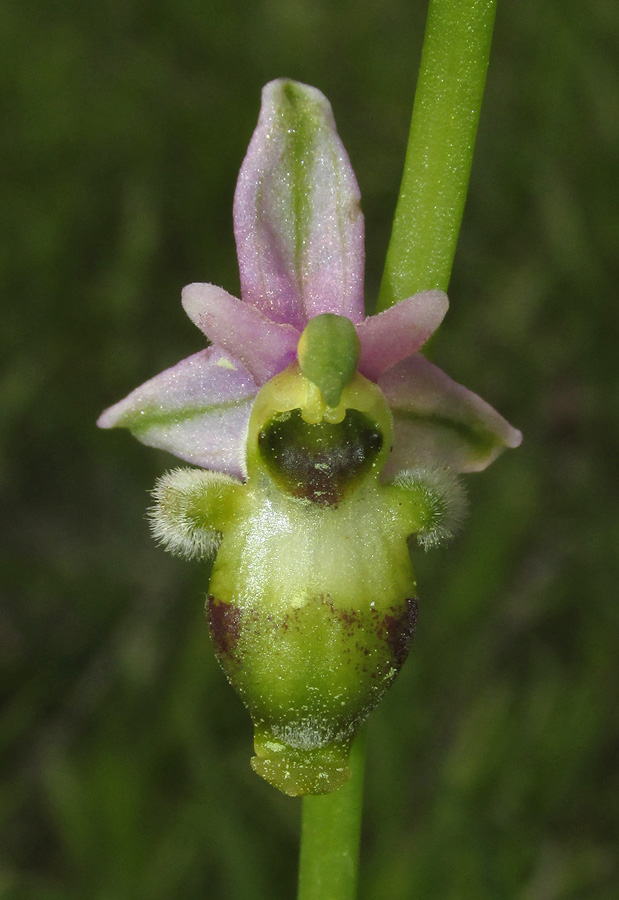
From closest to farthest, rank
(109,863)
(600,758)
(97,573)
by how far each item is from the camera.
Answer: (109,863) < (600,758) < (97,573)

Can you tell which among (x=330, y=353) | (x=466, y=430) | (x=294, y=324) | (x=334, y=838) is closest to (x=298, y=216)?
(x=294, y=324)

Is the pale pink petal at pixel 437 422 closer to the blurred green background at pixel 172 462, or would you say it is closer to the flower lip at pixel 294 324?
the flower lip at pixel 294 324

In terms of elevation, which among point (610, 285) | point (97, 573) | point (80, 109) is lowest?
point (97, 573)

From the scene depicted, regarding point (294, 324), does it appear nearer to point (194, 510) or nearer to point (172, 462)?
point (194, 510)

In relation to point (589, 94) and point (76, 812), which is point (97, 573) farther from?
point (589, 94)

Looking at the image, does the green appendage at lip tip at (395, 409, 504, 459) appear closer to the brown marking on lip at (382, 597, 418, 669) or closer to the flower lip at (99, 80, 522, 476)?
the flower lip at (99, 80, 522, 476)

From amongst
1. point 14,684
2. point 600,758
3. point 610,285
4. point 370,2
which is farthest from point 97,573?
point 370,2
